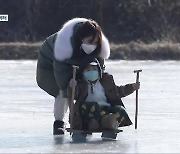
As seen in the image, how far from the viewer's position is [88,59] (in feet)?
27.0

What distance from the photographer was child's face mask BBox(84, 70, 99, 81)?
8219mm

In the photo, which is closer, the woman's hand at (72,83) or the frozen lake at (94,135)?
the frozen lake at (94,135)

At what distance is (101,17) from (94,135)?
25388 millimetres

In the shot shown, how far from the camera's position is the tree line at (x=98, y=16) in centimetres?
3278

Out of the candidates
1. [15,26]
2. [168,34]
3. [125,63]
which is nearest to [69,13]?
[15,26]

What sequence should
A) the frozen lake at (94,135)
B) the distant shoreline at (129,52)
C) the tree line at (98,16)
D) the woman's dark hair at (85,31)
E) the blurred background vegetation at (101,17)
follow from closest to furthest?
the frozen lake at (94,135), the woman's dark hair at (85,31), the distant shoreline at (129,52), the blurred background vegetation at (101,17), the tree line at (98,16)

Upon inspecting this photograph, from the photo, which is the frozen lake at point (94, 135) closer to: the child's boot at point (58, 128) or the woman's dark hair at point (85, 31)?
the child's boot at point (58, 128)

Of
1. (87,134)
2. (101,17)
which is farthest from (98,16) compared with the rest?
(87,134)

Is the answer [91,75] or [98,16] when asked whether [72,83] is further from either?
[98,16]

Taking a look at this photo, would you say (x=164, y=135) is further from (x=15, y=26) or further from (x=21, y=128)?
(x=15, y=26)

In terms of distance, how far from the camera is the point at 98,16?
33.8 metres

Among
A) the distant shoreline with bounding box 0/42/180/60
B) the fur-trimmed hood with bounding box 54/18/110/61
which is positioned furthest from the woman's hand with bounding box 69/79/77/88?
the distant shoreline with bounding box 0/42/180/60

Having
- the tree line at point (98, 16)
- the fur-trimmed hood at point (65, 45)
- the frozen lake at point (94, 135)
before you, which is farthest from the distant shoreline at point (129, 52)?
the fur-trimmed hood at point (65, 45)

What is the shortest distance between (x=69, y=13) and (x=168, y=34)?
4964 millimetres
